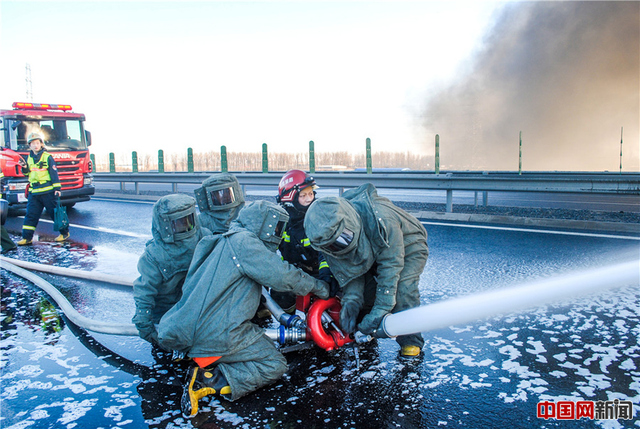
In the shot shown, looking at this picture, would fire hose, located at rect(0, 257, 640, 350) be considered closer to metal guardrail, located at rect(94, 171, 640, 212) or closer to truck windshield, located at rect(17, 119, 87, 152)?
metal guardrail, located at rect(94, 171, 640, 212)

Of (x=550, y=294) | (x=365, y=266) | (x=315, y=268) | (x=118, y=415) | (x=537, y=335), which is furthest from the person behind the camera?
(x=315, y=268)

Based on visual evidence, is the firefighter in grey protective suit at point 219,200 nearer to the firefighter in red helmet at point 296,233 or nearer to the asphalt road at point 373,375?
the firefighter in red helmet at point 296,233

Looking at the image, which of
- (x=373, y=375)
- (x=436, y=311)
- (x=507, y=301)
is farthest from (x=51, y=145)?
(x=507, y=301)

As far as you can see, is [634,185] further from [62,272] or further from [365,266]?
[62,272]

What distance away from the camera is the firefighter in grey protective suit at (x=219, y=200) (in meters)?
4.20

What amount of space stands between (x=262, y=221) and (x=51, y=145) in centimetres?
1113

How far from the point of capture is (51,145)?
11.8 metres

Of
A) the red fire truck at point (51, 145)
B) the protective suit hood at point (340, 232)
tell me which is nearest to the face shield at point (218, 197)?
the protective suit hood at point (340, 232)

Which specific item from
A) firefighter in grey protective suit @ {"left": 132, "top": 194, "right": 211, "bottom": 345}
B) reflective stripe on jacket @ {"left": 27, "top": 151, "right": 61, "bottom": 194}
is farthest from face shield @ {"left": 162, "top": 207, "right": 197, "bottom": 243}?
reflective stripe on jacket @ {"left": 27, "top": 151, "right": 61, "bottom": 194}

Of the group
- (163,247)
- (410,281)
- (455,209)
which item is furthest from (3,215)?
(455,209)

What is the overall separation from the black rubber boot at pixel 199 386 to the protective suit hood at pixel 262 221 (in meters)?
0.89

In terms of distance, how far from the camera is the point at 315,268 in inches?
161

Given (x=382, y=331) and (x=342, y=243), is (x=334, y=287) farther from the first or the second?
(x=342, y=243)

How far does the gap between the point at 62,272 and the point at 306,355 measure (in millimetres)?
3729
